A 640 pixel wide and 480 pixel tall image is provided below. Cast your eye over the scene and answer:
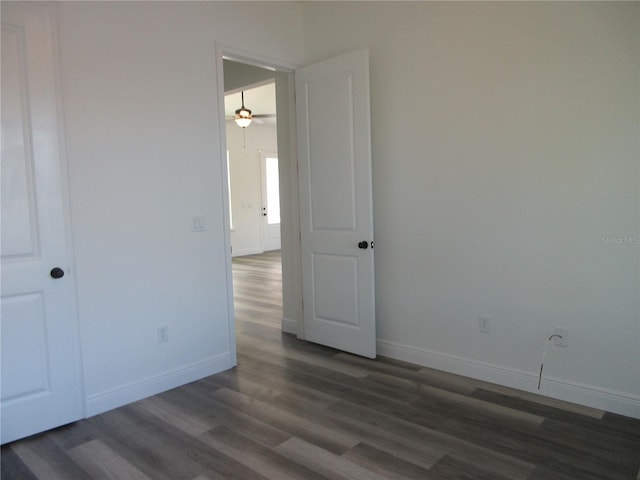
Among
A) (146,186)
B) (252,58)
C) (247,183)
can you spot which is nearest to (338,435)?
(146,186)

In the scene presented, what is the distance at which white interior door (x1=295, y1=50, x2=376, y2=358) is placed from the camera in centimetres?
354

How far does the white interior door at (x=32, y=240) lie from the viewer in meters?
2.44

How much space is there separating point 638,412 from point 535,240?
1124mm

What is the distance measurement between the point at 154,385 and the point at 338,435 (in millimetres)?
1396

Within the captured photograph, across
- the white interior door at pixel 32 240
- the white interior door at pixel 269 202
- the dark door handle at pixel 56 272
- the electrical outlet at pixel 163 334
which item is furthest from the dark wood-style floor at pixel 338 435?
the white interior door at pixel 269 202

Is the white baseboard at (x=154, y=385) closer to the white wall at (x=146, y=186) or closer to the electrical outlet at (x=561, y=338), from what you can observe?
the white wall at (x=146, y=186)

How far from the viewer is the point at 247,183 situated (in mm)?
10344

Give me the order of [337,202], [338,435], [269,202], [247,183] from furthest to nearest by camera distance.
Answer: [269,202] → [247,183] → [337,202] → [338,435]

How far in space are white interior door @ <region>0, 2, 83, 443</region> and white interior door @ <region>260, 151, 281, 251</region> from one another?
8.11 m

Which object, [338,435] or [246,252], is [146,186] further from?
[246,252]

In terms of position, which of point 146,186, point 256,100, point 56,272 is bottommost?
point 56,272

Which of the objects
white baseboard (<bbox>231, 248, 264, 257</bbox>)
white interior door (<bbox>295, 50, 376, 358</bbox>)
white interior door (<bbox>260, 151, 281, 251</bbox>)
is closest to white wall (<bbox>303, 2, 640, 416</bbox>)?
white interior door (<bbox>295, 50, 376, 358</bbox>)

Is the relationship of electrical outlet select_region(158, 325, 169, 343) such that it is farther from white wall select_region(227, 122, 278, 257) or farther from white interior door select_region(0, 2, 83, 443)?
white wall select_region(227, 122, 278, 257)

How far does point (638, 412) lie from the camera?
8.44ft
